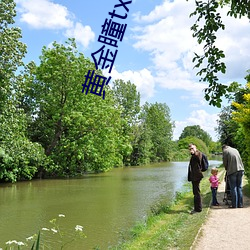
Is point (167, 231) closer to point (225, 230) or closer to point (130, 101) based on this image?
point (225, 230)

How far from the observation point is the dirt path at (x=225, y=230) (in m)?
6.32

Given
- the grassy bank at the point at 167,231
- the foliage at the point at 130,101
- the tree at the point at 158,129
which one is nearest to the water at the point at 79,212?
the grassy bank at the point at 167,231

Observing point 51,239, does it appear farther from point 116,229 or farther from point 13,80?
point 13,80

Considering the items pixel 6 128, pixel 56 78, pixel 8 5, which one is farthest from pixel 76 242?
pixel 56 78

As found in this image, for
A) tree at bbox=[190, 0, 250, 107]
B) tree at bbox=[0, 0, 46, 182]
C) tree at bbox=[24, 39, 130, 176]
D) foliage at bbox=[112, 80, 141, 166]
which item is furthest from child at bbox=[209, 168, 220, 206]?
foliage at bbox=[112, 80, 141, 166]

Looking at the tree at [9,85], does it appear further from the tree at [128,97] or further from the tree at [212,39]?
the tree at [128,97]

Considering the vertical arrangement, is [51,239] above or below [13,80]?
below

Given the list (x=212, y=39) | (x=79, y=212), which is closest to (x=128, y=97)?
(x=79, y=212)

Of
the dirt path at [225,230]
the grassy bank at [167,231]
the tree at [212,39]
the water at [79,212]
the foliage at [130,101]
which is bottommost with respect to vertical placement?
the water at [79,212]

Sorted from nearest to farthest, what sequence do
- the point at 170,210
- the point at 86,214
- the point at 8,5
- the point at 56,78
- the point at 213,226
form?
the point at 213,226 < the point at 170,210 < the point at 86,214 < the point at 8,5 < the point at 56,78

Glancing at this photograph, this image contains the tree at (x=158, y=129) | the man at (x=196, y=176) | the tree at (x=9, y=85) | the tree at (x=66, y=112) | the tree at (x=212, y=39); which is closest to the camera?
the tree at (x=212, y=39)

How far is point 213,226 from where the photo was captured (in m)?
7.75

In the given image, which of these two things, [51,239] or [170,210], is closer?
[51,239]

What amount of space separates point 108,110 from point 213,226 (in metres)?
21.3
